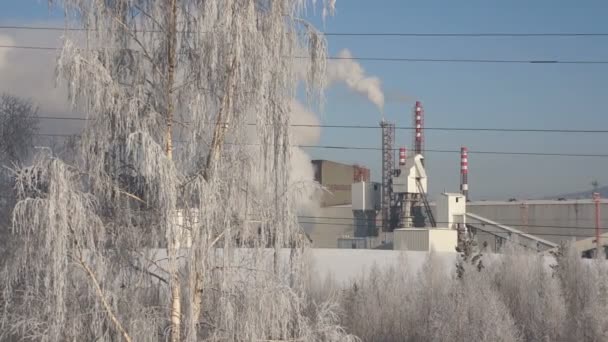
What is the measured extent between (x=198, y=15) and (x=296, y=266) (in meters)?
3.63

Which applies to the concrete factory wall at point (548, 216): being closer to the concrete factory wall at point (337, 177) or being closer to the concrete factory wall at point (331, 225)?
the concrete factory wall at point (331, 225)

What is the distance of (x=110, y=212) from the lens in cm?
1145

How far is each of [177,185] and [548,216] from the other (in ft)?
135

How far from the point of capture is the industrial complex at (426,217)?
4306 centimetres

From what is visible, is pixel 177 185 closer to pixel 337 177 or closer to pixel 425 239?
pixel 425 239

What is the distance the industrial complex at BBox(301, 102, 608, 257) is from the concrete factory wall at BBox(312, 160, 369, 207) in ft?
0.66

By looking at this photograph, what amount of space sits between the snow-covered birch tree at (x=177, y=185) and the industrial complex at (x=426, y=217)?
94.3 feet

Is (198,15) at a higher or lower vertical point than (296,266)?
higher

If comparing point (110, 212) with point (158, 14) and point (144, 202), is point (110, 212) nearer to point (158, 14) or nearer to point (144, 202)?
point (144, 202)

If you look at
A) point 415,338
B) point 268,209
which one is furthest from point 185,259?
point 415,338

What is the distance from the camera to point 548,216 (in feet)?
161

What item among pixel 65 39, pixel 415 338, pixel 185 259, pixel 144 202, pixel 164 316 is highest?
pixel 65 39

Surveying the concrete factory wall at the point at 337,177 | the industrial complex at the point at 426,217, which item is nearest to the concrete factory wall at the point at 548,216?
the industrial complex at the point at 426,217

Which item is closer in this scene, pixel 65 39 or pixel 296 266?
pixel 65 39
